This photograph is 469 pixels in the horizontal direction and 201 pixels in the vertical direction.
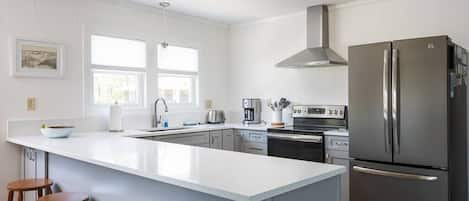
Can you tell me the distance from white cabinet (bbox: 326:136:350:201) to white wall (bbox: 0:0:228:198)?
2.04 metres

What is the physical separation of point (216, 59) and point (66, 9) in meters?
2.10

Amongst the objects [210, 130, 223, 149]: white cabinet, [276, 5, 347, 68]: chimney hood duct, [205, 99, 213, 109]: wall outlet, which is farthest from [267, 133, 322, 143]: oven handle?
[205, 99, 213, 109]: wall outlet

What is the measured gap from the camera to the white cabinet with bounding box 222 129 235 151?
170 inches

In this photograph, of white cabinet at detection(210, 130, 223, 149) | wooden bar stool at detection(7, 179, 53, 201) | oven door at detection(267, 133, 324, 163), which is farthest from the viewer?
white cabinet at detection(210, 130, 223, 149)

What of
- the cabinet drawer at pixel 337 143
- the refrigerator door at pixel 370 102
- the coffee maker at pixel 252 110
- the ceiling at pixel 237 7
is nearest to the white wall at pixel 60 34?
the ceiling at pixel 237 7

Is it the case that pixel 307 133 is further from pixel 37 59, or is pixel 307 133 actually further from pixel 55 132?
pixel 37 59

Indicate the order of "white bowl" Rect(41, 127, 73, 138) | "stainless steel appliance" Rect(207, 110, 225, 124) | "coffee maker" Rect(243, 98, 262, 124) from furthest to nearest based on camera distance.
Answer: "stainless steel appliance" Rect(207, 110, 225, 124)
"coffee maker" Rect(243, 98, 262, 124)
"white bowl" Rect(41, 127, 73, 138)

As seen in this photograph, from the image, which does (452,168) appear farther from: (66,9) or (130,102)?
(66,9)

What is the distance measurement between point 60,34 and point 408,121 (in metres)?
3.18

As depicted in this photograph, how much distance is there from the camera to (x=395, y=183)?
297cm

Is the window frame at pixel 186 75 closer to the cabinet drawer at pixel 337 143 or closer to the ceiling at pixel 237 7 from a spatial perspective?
the ceiling at pixel 237 7

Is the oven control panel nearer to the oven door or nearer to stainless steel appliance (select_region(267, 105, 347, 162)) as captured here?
stainless steel appliance (select_region(267, 105, 347, 162))

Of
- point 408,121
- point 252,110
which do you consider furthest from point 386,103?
point 252,110

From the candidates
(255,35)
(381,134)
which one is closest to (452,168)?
(381,134)
